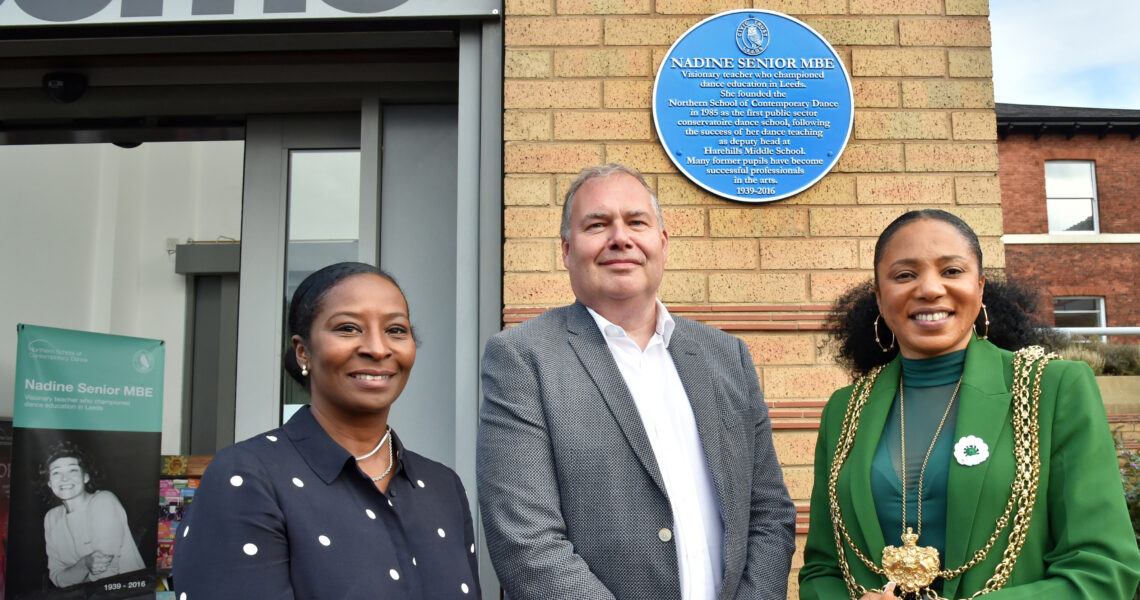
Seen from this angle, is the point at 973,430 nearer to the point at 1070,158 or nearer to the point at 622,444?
the point at 622,444

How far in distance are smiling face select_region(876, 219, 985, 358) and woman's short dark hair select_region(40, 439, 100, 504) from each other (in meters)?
3.97

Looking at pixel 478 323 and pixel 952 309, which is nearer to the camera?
pixel 952 309

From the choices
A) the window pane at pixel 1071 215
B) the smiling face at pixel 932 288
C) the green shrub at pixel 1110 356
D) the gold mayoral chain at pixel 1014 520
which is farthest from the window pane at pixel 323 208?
the window pane at pixel 1071 215

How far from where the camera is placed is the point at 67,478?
466 cm

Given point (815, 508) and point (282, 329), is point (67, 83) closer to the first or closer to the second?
point (282, 329)

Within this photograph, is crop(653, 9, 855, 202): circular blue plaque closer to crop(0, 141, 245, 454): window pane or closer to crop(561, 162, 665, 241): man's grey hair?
crop(561, 162, 665, 241): man's grey hair

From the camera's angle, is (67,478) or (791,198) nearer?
(791,198)

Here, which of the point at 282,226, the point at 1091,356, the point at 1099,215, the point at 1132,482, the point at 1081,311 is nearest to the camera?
the point at 1132,482

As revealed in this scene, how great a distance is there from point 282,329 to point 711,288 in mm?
2138

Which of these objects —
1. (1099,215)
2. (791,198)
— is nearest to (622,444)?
(791,198)

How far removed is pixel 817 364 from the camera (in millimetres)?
3871

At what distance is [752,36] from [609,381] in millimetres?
2136

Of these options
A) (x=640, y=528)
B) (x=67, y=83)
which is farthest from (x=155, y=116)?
(x=640, y=528)

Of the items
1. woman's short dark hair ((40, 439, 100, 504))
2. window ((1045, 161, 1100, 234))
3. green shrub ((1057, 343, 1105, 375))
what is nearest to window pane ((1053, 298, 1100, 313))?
window ((1045, 161, 1100, 234))
